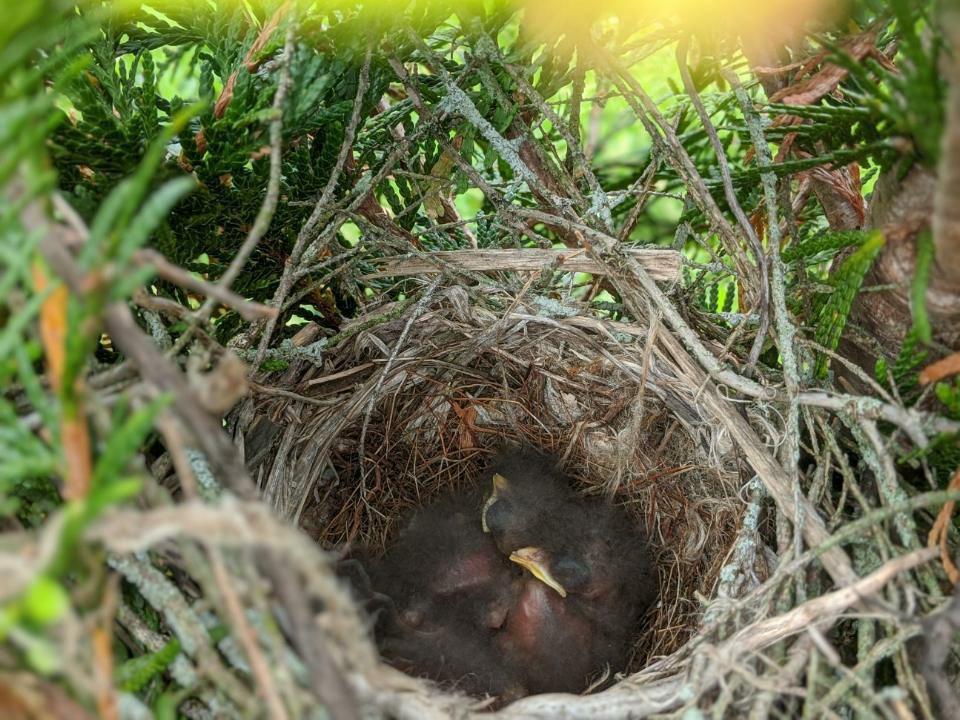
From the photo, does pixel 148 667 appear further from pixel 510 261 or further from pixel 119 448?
pixel 510 261

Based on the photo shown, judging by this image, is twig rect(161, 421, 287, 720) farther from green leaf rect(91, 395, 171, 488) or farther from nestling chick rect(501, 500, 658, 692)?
nestling chick rect(501, 500, 658, 692)

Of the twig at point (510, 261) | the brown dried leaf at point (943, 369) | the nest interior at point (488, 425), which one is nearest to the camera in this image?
the brown dried leaf at point (943, 369)

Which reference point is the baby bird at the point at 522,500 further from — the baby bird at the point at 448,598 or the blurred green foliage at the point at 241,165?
the blurred green foliage at the point at 241,165

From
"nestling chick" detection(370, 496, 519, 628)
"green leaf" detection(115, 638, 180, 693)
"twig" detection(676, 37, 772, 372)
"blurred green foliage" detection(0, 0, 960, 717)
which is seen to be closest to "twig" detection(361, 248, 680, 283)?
"blurred green foliage" detection(0, 0, 960, 717)

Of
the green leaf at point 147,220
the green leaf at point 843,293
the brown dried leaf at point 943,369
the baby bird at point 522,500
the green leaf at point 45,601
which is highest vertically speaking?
the green leaf at point 147,220

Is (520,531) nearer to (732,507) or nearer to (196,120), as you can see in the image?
(732,507)

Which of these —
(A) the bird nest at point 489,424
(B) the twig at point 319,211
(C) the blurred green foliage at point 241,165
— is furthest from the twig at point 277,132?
(A) the bird nest at point 489,424

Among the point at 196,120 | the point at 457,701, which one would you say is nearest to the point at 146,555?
the point at 457,701
